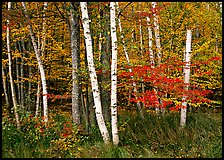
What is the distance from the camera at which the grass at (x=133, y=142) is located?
16.9ft

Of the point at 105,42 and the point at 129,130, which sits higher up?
the point at 105,42

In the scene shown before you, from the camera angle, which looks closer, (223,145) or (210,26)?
(223,145)

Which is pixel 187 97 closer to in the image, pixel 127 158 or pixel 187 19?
pixel 127 158

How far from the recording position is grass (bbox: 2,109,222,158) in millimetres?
5156

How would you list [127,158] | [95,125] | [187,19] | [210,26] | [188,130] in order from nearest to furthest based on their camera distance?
[127,158] < [188,130] < [95,125] < [187,19] < [210,26]

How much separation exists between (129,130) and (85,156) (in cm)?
214

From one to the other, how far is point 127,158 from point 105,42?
421 cm

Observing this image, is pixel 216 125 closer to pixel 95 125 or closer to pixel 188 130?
pixel 188 130

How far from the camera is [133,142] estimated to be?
20.4 ft

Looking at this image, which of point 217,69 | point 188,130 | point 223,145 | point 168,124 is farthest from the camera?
point 217,69

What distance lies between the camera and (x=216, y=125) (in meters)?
7.59

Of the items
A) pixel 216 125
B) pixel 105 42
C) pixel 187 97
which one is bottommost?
pixel 216 125

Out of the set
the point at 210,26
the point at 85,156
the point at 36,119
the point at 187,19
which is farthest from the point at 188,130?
the point at 210,26

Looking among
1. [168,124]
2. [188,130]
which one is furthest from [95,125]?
[188,130]
